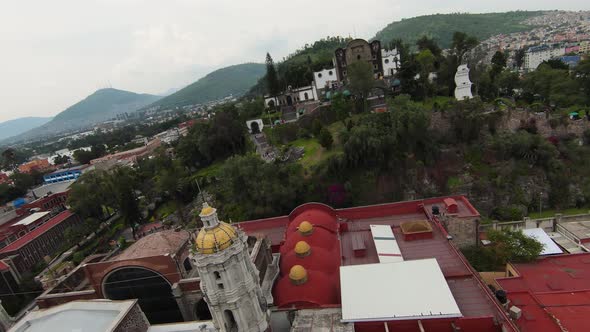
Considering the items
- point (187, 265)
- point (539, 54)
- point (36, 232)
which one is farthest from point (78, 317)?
point (539, 54)

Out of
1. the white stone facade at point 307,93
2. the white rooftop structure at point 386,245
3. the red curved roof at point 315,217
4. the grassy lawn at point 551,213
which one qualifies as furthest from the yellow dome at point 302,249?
the white stone facade at point 307,93

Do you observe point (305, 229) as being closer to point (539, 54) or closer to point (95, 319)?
point (95, 319)

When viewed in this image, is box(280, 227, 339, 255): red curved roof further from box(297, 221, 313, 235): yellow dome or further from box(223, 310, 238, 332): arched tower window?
box(223, 310, 238, 332): arched tower window

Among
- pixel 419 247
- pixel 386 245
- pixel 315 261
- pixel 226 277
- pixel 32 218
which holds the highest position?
pixel 226 277

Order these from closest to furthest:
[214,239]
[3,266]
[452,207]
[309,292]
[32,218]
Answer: [214,239]
[309,292]
[452,207]
[3,266]
[32,218]

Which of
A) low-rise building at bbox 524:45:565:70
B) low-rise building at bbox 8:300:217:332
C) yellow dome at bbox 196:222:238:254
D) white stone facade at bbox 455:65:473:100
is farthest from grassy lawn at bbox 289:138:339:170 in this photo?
low-rise building at bbox 524:45:565:70

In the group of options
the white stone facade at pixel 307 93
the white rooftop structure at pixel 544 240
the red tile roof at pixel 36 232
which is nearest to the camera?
the white rooftop structure at pixel 544 240

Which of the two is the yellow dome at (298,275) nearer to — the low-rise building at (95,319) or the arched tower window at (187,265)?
the low-rise building at (95,319)
